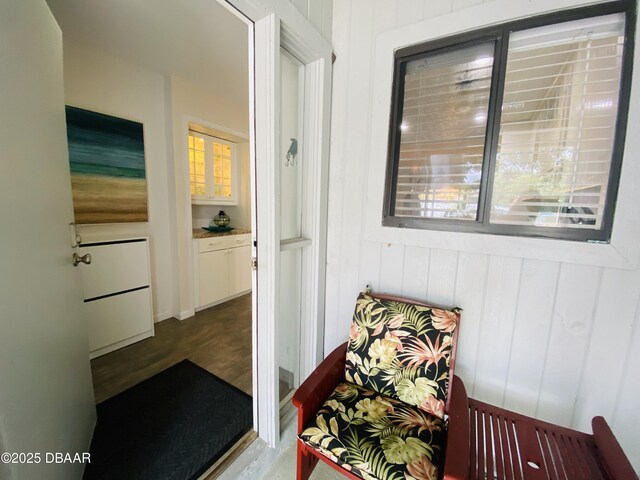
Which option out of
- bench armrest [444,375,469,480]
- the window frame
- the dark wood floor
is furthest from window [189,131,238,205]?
bench armrest [444,375,469,480]

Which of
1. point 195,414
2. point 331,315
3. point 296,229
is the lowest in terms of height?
point 195,414

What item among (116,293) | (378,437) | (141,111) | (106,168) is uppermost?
(141,111)

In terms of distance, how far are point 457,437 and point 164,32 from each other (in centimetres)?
299

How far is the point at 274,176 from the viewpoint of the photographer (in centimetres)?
117

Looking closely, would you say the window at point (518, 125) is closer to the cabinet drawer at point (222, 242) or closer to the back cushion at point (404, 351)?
the back cushion at point (404, 351)

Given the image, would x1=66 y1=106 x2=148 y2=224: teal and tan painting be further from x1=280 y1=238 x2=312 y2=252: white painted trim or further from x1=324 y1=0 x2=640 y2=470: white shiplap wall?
x1=324 y1=0 x2=640 y2=470: white shiplap wall

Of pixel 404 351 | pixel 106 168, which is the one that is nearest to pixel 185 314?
pixel 106 168

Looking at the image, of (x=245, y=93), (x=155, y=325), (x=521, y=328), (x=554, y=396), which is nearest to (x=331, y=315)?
(x=521, y=328)

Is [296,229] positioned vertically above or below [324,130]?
below

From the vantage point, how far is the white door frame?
111 centimetres

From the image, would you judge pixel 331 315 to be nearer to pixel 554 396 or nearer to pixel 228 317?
pixel 554 396

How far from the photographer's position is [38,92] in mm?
899

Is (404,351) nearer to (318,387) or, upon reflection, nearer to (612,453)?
(318,387)

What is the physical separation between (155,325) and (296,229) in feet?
6.99
